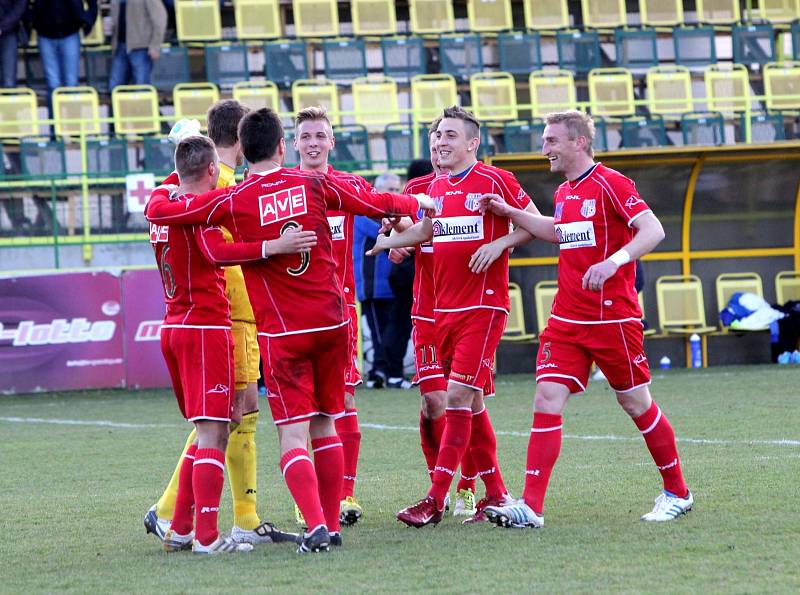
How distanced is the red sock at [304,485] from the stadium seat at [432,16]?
50.4ft

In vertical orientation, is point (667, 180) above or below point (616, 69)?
below

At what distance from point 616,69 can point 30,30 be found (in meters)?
8.18

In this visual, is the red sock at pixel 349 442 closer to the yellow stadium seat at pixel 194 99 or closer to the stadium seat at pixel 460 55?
the yellow stadium seat at pixel 194 99

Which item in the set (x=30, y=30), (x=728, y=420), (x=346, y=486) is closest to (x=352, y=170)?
(x=30, y=30)

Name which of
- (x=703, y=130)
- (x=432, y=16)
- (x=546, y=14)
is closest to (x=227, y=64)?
(x=432, y=16)

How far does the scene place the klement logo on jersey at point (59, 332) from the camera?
14508mm

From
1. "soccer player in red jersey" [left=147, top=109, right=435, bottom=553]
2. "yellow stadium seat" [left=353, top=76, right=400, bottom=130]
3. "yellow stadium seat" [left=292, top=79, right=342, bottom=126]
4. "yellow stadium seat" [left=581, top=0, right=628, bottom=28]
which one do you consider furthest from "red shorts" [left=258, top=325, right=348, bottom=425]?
"yellow stadium seat" [left=581, top=0, right=628, bottom=28]

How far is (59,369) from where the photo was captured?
1467 centimetres

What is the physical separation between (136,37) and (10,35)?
5.43 ft

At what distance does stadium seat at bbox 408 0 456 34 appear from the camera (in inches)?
800

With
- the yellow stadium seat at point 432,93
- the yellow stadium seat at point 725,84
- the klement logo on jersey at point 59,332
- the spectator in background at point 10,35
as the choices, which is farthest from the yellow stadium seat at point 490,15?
the klement logo on jersey at point 59,332

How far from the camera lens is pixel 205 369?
577 cm

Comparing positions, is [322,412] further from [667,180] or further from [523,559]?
[667,180]

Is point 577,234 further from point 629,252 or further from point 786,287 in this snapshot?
point 786,287
